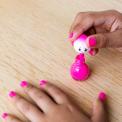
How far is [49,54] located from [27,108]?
0.55ft

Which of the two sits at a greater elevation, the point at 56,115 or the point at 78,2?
the point at 78,2

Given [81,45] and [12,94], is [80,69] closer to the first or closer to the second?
[81,45]

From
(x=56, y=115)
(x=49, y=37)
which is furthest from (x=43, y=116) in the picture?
(x=49, y=37)

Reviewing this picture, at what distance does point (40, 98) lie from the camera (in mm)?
701

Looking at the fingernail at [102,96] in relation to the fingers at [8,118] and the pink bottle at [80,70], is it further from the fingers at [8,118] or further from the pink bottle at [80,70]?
the fingers at [8,118]

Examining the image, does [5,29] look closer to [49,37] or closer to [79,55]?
[49,37]

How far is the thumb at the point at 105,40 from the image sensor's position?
677 millimetres

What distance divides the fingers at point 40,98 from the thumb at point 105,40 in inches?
6.4

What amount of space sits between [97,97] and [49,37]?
23 centimetres

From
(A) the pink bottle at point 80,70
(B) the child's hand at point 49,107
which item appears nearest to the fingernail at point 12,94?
(B) the child's hand at point 49,107

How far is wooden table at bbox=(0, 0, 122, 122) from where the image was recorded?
711 millimetres

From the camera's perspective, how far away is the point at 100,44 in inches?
27.3

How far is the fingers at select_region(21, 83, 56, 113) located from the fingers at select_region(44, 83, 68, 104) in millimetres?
11

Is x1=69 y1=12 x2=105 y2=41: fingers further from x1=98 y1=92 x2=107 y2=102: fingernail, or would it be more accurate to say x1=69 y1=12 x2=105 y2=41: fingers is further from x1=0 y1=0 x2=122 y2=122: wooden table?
x1=98 y1=92 x2=107 y2=102: fingernail
